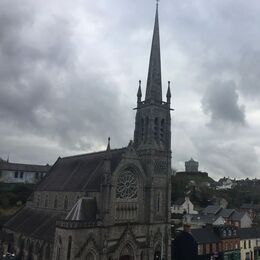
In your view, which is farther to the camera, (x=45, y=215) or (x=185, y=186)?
(x=185, y=186)

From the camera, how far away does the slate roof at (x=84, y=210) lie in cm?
4222

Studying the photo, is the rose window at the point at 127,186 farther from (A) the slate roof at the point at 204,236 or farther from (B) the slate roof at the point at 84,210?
(A) the slate roof at the point at 204,236

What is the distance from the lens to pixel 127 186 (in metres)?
48.1

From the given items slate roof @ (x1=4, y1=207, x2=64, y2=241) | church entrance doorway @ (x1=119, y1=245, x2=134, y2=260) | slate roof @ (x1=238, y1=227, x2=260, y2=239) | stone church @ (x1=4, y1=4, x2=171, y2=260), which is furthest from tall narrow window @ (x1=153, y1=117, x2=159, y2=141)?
slate roof @ (x1=238, y1=227, x2=260, y2=239)

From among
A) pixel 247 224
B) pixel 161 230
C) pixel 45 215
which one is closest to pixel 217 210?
pixel 247 224

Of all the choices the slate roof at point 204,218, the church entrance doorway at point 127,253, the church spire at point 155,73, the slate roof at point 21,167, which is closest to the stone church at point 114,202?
the church spire at point 155,73

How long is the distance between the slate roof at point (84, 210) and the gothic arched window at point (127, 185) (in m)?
3.87

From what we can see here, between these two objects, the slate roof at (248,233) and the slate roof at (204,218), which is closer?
the slate roof at (248,233)

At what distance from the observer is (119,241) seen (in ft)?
145

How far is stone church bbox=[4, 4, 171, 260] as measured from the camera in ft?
139

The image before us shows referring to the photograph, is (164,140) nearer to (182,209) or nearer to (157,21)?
(157,21)

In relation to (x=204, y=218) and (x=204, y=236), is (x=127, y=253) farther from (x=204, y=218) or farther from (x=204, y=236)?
(x=204, y=218)

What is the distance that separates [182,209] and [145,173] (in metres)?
60.8

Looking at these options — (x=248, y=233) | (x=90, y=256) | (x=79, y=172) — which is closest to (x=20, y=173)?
(x=79, y=172)
